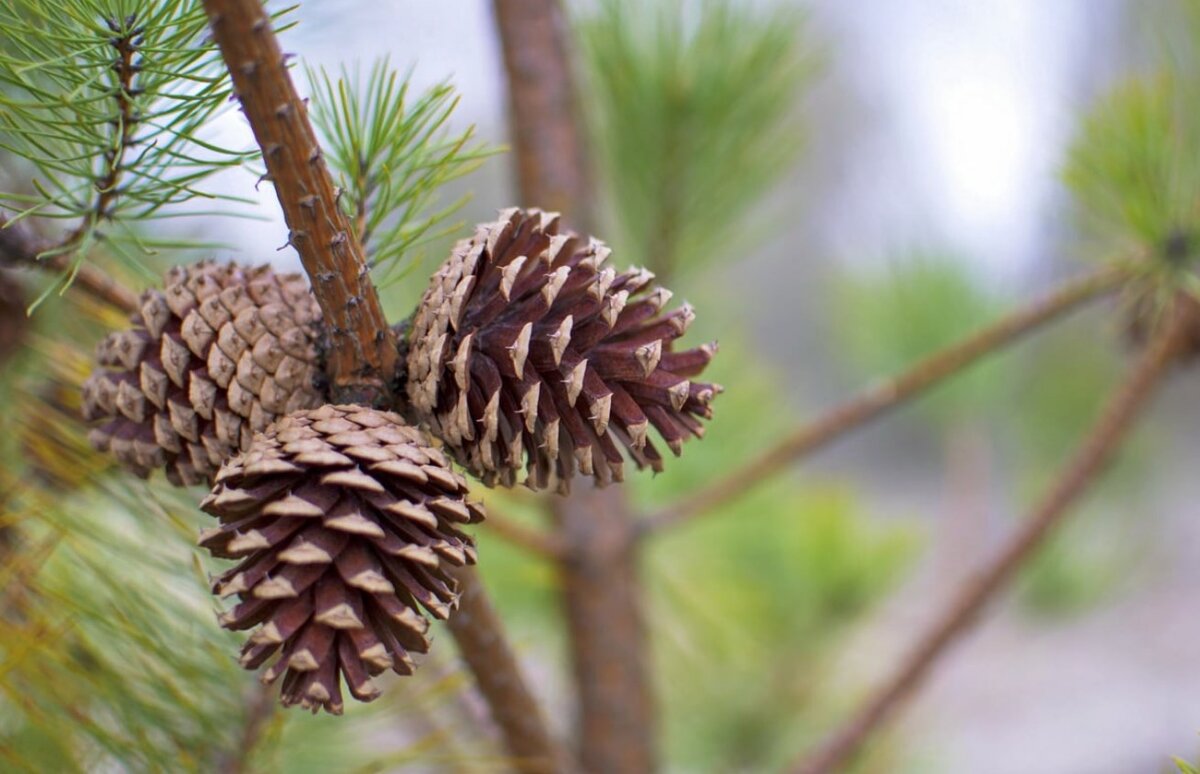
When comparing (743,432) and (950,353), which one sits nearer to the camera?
(950,353)

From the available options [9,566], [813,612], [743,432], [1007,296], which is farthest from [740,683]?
[9,566]

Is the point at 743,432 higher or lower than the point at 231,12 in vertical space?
higher

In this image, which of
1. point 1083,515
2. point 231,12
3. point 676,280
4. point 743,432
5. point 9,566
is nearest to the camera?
point 231,12

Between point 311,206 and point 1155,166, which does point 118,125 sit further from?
point 1155,166

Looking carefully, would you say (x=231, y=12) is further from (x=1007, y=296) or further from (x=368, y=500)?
(x=1007, y=296)

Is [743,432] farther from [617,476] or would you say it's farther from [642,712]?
[617,476]

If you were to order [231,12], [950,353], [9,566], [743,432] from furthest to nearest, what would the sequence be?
1. [743,432]
2. [950,353]
3. [9,566]
4. [231,12]

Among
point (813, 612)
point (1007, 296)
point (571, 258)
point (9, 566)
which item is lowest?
point (9, 566)
